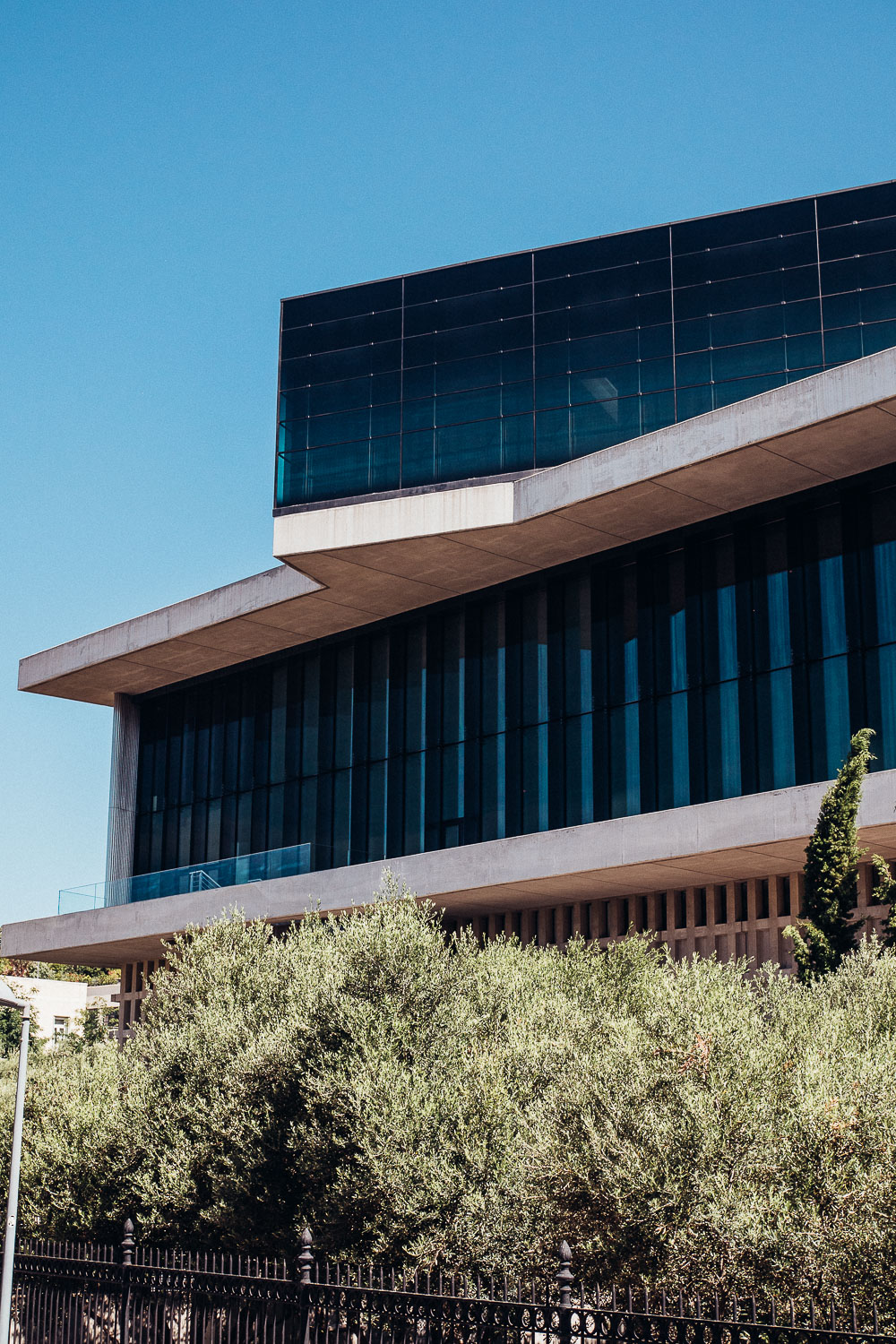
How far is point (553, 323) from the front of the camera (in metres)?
32.3

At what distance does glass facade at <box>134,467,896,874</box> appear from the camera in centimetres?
2750

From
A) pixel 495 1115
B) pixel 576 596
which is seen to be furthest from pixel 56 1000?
pixel 495 1115

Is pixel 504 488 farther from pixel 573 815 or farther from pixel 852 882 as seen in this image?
pixel 852 882

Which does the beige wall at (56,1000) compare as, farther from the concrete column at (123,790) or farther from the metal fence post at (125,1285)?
the metal fence post at (125,1285)

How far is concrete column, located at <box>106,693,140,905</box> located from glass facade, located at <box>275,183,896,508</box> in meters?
11.8

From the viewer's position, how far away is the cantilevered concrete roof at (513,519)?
1003 inches

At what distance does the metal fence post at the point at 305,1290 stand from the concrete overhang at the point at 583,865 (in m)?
13.8

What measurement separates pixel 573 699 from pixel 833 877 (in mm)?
9458

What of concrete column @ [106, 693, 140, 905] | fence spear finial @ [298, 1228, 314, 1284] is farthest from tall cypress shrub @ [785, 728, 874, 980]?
concrete column @ [106, 693, 140, 905]

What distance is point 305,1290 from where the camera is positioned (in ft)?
42.6

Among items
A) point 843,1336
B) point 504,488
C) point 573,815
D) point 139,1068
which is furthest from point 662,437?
point 843,1336

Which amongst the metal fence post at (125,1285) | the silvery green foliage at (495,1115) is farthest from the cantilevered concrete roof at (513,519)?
the metal fence post at (125,1285)

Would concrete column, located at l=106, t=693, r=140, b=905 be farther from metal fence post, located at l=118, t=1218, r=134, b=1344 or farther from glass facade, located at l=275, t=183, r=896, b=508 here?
metal fence post, located at l=118, t=1218, r=134, b=1344

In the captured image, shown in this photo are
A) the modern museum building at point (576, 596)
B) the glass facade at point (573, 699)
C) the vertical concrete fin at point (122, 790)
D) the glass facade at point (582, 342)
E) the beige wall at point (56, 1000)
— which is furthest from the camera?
the beige wall at point (56, 1000)
